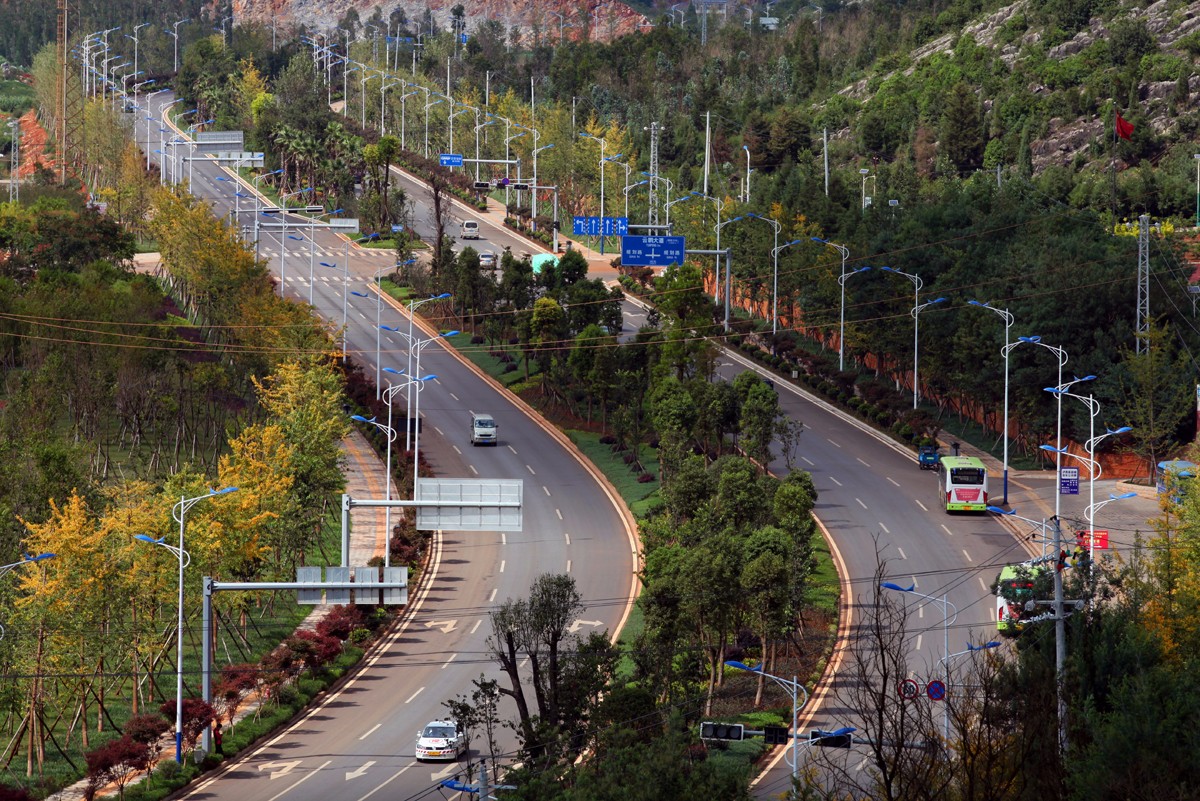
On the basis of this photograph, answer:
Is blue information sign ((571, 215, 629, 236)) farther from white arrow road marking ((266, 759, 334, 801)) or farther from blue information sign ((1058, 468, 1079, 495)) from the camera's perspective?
white arrow road marking ((266, 759, 334, 801))

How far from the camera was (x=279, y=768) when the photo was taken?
52000 mm

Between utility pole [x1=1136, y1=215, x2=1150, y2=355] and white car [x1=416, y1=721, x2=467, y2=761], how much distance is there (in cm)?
4165

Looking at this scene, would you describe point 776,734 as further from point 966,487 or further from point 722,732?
point 966,487

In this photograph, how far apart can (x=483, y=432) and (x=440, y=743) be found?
39.3 m

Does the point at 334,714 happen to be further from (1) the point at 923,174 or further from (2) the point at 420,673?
(1) the point at 923,174

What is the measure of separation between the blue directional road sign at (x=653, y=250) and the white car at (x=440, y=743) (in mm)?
44526

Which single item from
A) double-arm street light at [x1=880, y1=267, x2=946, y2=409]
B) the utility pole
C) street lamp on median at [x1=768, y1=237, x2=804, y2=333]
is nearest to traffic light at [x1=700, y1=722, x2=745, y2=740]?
the utility pole

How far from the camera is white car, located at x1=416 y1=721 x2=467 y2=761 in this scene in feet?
171

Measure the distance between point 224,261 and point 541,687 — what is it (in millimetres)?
57871

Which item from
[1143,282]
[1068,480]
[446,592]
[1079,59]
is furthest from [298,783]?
[1079,59]

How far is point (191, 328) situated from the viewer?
102 meters

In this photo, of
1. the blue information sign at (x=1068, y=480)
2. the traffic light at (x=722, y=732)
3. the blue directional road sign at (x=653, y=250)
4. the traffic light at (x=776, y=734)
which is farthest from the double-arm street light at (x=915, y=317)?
the traffic light at (x=722, y=732)

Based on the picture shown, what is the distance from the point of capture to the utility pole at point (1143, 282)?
7850 cm

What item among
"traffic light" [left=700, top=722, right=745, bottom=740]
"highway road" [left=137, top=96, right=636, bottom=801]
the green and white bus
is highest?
"traffic light" [left=700, top=722, right=745, bottom=740]
